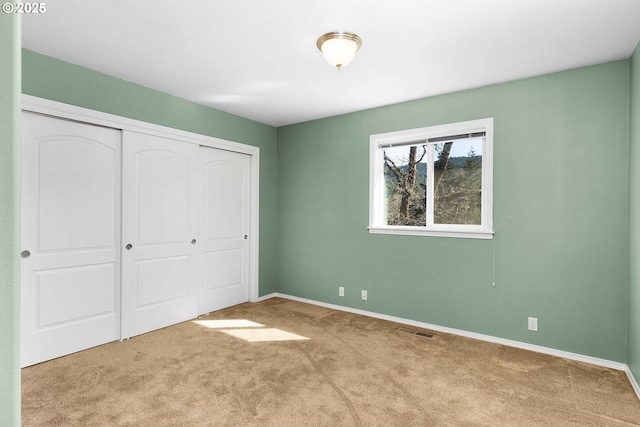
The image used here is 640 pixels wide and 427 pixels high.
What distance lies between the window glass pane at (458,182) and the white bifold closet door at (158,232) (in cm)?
274

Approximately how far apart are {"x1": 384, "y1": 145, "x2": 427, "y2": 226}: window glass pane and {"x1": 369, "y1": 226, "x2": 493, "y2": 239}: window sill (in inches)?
6.6

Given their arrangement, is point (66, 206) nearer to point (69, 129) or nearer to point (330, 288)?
point (69, 129)

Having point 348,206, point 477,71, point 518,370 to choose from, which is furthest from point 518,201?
point 348,206

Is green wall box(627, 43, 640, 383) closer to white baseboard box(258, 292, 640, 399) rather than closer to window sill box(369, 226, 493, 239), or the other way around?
white baseboard box(258, 292, 640, 399)

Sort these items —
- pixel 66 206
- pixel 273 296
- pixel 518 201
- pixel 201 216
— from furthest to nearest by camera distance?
pixel 273 296, pixel 201 216, pixel 518 201, pixel 66 206

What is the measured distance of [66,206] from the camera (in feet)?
9.71

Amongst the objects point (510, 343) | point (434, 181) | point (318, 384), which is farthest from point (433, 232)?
point (318, 384)

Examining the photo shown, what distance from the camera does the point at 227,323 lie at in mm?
3838

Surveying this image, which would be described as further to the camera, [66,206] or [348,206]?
[348,206]

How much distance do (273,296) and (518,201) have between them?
3334 mm

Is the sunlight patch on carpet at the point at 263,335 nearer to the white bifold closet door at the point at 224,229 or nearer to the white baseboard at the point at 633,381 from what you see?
the white bifold closet door at the point at 224,229

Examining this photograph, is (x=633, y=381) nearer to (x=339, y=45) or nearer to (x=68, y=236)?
(x=339, y=45)

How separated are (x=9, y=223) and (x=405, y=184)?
147 inches

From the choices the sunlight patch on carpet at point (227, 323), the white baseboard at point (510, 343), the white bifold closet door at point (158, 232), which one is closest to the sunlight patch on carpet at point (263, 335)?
the sunlight patch on carpet at point (227, 323)
